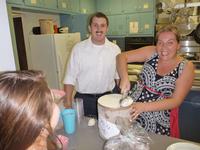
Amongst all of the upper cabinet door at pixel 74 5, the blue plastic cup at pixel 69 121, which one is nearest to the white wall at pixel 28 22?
the upper cabinet door at pixel 74 5

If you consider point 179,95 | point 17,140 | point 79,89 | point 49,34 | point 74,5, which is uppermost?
point 74,5

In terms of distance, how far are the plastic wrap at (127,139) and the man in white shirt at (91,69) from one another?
827mm

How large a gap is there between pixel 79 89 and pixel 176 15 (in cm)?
216

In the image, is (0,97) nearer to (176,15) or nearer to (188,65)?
(188,65)

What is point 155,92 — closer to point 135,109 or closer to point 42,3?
point 135,109

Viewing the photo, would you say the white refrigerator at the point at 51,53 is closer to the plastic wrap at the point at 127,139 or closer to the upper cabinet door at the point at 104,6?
the upper cabinet door at the point at 104,6

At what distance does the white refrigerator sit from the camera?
2.81 meters

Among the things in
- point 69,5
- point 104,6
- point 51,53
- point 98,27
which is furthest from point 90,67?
point 104,6

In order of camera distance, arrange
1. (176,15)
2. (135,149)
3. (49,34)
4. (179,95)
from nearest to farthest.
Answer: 1. (135,149)
2. (179,95)
3. (49,34)
4. (176,15)

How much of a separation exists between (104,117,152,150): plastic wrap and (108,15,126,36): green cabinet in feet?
10.5

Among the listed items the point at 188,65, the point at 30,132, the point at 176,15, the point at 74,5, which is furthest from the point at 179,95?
the point at 74,5

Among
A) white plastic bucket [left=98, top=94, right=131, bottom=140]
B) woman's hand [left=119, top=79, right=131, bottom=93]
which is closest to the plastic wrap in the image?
white plastic bucket [left=98, top=94, right=131, bottom=140]

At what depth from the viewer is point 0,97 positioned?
0.44m

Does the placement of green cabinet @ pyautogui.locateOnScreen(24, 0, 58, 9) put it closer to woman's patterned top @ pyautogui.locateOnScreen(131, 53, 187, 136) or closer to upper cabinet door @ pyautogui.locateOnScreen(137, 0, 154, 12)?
upper cabinet door @ pyautogui.locateOnScreen(137, 0, 154, 12)
